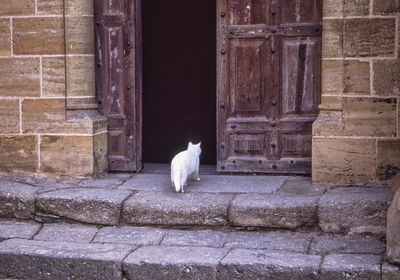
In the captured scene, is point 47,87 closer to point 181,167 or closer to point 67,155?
point 67,155

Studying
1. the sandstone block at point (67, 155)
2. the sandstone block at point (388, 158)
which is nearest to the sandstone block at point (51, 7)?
the sandstone block at point (67, 155)

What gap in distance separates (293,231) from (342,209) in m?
0.44

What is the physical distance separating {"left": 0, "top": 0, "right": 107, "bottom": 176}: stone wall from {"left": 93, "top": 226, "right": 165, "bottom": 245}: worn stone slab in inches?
45.7

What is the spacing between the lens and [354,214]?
4973 millimetres

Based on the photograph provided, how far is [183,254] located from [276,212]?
90cm

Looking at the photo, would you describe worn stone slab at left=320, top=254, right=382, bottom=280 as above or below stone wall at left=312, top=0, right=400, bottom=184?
below

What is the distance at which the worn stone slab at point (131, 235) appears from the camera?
16.7ft

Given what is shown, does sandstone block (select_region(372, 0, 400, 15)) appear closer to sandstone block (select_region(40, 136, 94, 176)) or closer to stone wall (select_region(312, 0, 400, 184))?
stone wall (select_region(312, 0, 400, 184))

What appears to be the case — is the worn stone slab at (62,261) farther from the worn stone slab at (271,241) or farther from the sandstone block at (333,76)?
the sandstone block at (333,76)

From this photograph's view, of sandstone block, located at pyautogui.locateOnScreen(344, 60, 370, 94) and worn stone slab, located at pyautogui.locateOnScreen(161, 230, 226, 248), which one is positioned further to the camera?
sandstone block, located at pyautogui.locateOnScreen(344, 60, 370, 94)

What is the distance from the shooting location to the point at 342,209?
5000mm

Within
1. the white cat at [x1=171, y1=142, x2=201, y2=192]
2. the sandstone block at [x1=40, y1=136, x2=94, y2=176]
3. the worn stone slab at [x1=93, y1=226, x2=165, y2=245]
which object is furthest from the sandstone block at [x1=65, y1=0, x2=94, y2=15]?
the worn stone slab at [x1=93, y1=226, x2=165, y2=245]

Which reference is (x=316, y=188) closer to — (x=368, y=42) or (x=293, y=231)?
(x=293, y=231)

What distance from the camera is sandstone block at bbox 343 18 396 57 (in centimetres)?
558
